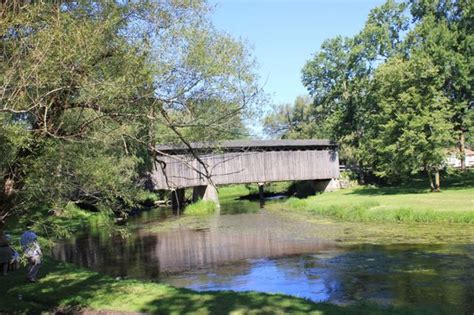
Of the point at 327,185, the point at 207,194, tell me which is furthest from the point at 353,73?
the point at 207,194

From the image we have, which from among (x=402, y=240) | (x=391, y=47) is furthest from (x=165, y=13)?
(x=391, y=47)

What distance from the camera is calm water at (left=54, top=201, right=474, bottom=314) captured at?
11711 mm

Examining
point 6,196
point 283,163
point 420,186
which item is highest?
point 283,163

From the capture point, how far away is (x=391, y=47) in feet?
146

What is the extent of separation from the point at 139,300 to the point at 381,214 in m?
18.1

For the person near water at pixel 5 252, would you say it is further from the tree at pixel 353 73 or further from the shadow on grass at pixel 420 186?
the tree at pixel 353 73

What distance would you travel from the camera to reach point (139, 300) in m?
9.97

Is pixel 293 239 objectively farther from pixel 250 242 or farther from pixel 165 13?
pixel 165 13

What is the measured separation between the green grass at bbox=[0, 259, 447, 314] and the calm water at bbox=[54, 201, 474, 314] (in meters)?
1.91

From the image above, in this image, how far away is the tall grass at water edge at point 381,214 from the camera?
22.0 meters

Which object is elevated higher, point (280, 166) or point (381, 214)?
point (280, 166)

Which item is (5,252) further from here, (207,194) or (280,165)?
(280,165)

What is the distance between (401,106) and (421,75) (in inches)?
101

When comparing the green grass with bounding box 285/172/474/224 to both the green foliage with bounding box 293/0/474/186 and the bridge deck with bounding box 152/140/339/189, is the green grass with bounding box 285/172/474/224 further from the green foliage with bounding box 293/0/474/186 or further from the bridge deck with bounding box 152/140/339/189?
the bridge deck with bounding box 152/140/339/189
